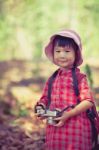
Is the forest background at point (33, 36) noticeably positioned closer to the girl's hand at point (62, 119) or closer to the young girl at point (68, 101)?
the young girl at point (68, 101)

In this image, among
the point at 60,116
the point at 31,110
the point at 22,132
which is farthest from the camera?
the point at 31,110

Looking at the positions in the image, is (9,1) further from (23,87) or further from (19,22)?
(23,87)

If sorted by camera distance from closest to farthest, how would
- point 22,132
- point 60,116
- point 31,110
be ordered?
point 60,116 → point 22,132 → point 31,110

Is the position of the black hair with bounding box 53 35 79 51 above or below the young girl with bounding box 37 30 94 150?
above

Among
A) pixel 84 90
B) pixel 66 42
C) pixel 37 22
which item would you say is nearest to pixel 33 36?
pixel 37 22

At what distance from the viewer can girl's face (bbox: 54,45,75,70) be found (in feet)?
12.8

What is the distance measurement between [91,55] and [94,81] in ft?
1.20

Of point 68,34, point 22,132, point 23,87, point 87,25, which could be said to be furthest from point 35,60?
point 68,34

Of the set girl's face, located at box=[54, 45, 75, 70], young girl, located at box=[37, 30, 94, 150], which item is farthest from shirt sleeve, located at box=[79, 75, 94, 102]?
girl's face, located at box=[54, 45, 75, 70]

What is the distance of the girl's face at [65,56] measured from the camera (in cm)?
390

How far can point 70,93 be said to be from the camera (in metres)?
3.90

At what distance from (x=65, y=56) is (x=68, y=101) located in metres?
0.36

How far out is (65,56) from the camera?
3.89 metres

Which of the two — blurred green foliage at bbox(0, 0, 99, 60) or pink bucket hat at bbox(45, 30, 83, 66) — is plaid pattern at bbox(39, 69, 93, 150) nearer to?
pink bucket hat at bbox(45, 30, 83, 66)
